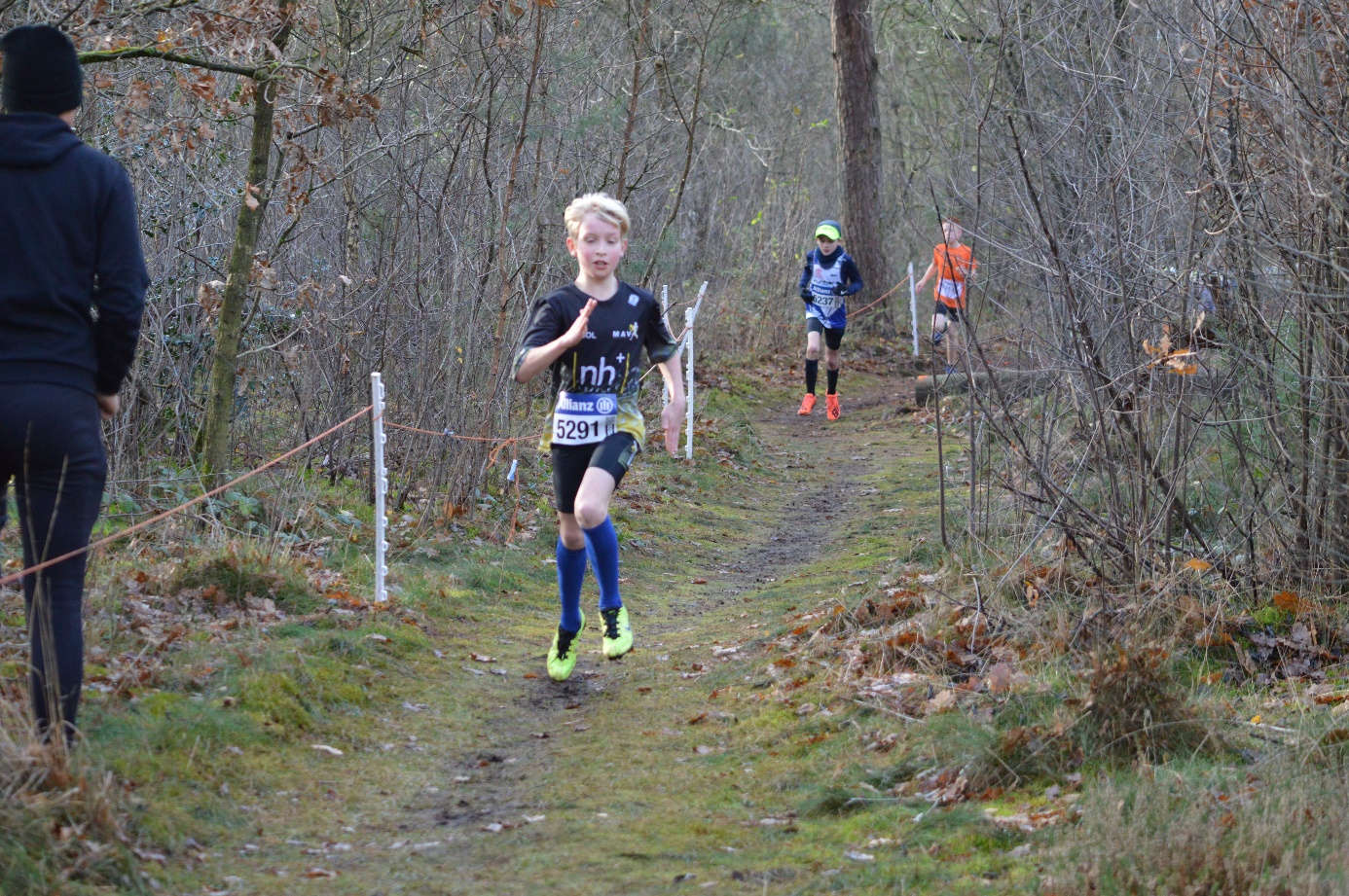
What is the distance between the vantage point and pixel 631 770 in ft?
15.9

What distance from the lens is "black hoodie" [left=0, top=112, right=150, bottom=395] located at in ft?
11.7

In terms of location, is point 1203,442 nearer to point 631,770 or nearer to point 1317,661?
point 1317,661

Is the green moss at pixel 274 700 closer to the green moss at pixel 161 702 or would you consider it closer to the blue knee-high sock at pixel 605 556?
the green moss at pixel 161 702

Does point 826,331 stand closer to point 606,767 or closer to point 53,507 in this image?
point 606,767

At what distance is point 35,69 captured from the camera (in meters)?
3.71

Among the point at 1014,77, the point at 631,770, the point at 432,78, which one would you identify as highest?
the point at 432,78

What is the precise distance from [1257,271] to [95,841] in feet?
16.5

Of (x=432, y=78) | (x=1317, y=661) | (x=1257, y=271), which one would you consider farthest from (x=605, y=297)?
(x=432, y=78)

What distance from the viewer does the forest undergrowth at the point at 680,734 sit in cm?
359

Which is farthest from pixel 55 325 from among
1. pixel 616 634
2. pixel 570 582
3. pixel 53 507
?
pixel 616 634

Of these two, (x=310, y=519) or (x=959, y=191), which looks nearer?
(x=959, y=191)

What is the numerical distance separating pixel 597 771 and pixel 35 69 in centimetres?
301

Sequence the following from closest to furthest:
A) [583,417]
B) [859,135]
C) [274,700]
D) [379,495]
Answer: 1. [274,700]
2. [583,417]
3. [379,495]
4. [859,135]

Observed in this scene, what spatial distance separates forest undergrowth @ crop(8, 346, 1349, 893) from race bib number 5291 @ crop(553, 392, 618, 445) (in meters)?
1.22
